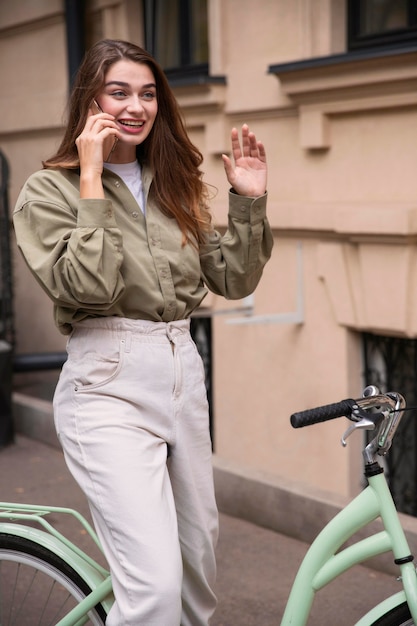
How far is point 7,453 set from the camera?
6363 mm

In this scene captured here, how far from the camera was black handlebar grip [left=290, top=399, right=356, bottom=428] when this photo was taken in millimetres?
2289

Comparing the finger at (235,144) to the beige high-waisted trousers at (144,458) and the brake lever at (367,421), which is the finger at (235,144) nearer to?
the beige high-waisted trousers at (144,458)

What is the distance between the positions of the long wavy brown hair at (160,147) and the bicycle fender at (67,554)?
35.3 inches

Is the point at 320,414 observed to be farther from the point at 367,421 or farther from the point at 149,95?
the point at 149,95

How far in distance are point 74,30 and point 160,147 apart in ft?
15.5

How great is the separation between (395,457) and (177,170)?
9.80 feet

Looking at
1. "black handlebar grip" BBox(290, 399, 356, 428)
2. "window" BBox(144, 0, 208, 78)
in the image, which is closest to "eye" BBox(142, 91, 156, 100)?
"black handlebar grip" BBox(290, 399, 356, 428)

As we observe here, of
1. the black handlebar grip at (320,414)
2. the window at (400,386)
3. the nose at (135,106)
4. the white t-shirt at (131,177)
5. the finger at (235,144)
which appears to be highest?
the nose at (135,106)

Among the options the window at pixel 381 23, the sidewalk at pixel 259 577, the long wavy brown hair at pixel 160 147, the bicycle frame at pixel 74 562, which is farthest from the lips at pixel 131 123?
the window at pixel 381 23

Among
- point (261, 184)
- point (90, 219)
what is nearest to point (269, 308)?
point (261, 184)

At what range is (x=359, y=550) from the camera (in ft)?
7.97

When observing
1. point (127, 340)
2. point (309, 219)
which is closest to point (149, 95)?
point (127, 340)

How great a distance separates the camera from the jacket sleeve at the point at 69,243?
241 centimetres

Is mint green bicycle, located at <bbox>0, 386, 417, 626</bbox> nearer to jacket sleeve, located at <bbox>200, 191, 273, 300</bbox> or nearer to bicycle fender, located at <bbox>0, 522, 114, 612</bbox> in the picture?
bicycle fender, located at <bbox>0, 522, 114, 612</bbox>
